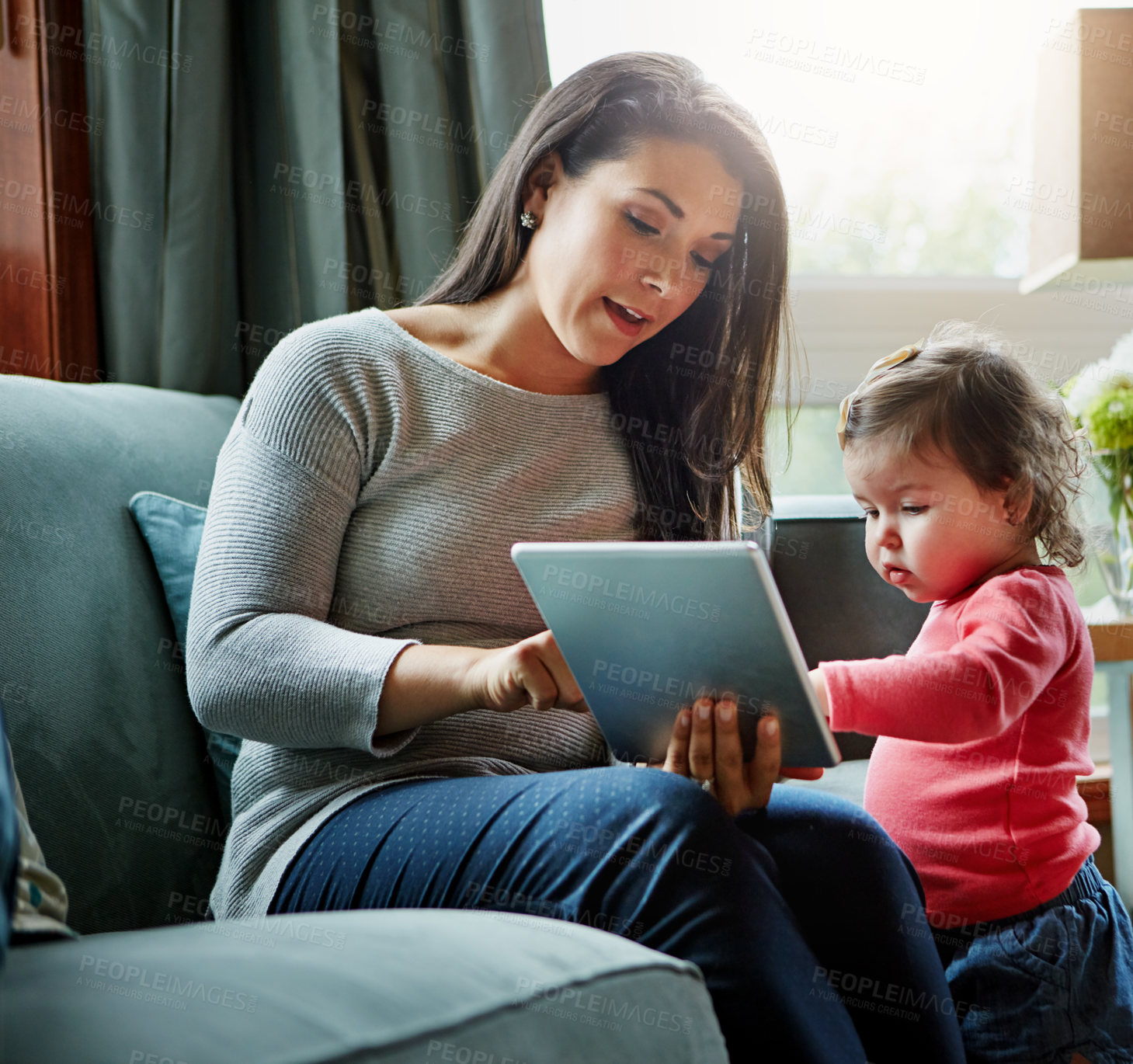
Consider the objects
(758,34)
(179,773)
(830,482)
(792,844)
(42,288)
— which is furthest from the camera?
(830,482)

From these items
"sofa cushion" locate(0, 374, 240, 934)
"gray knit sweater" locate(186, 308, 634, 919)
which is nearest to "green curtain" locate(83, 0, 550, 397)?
"sofa cushion" locate(0, 374, 240, 934)

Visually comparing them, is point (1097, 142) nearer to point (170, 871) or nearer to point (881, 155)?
point (881, 155)

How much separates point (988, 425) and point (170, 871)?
906 millimetres

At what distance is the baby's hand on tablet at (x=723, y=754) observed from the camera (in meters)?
0.78

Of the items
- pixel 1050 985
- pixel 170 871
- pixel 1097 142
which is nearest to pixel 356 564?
pixel 170 871

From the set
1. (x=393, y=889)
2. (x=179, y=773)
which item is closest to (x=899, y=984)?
(x=393, y=889)

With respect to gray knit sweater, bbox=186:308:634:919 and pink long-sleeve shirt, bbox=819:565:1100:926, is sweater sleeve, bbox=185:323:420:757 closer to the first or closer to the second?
gray knit sweater, bbox=186:308:634:919

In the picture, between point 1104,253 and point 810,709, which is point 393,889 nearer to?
point 810,709

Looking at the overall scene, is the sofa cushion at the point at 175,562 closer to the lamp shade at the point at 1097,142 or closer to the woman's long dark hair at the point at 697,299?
the woman's long dark hair at the point at 697,299

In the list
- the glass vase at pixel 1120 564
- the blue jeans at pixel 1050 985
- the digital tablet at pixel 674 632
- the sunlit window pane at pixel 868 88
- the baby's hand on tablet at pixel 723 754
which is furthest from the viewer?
the sunlit window pane at pixel 868 88

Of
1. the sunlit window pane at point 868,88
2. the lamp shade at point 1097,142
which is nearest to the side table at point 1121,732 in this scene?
the lamp shade at point 1097,142

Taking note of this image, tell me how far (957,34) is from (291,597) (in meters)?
1.68

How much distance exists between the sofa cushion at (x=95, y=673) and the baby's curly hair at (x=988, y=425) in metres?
0.76

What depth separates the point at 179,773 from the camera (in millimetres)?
1021
